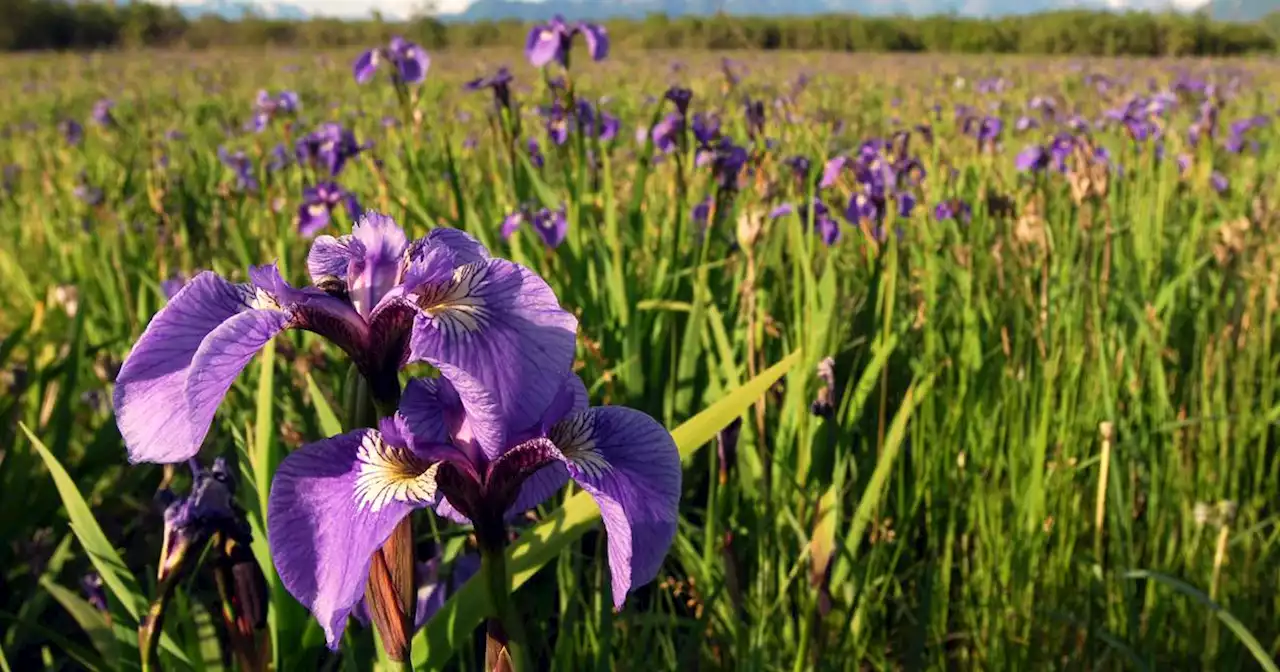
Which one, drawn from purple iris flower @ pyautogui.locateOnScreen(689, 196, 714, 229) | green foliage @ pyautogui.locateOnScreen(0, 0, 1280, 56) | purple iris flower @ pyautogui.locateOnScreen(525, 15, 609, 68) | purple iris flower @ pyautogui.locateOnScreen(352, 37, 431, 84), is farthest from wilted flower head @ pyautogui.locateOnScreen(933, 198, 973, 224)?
green foliage @ pyautogui.locateOnScreen(0, 0, 1280, 56)

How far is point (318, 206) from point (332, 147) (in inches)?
11.8

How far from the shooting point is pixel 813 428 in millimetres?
1703

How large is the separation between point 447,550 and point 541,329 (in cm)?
89

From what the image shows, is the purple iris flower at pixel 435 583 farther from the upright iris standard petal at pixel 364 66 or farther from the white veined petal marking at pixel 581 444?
the upright iris standard petal at pixel 364 66

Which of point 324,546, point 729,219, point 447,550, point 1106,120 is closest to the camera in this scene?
point 324,546

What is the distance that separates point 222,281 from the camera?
2.56 ft

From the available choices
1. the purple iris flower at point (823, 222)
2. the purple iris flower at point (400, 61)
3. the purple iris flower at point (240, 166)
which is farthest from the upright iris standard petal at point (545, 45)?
the purple iris flower at point (240, 166)

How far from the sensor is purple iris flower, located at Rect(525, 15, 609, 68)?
3.09 m

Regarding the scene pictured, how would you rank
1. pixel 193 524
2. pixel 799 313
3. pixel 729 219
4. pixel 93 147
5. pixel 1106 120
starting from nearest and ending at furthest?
1. pixel 193 524
2. pixel 799 313
3. pixel 729 219
4. pixel 1106 120
5. pixel 93 147

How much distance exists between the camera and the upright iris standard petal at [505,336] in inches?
26.4

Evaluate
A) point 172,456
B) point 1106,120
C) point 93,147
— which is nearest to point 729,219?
point 172,456

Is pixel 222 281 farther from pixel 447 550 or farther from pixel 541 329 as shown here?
pixel 447 550

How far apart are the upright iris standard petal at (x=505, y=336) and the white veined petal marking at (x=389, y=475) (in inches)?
3.7

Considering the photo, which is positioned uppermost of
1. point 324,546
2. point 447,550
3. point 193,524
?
point 324,546
